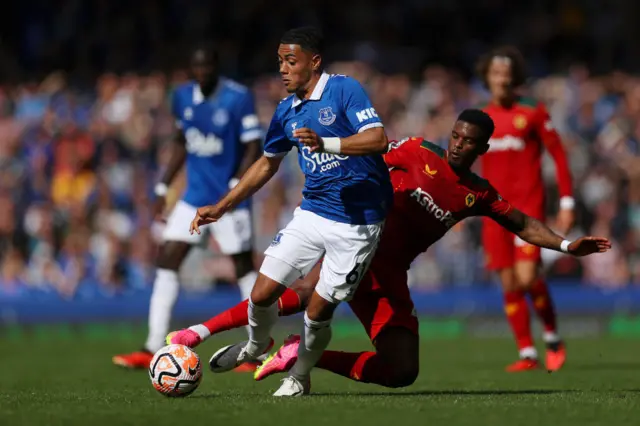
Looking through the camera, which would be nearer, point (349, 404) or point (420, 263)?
point (349, 404)

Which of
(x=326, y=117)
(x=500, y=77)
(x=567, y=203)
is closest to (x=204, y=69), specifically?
(x=500, y=77)

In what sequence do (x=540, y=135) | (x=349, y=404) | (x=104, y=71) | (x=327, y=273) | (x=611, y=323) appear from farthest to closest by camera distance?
1. (x=104, y=71)
2. (x=611, y=323)
3. (x=540, y=135)
4. (x=327, y=273)
5. (x=349, y=404)

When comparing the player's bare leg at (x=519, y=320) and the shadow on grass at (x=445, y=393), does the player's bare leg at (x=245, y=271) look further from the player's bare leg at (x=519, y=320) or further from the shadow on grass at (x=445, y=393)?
the shadow on grass at (x=445, y=393)

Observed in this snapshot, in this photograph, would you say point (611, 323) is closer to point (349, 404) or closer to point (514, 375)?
point (514, 375)

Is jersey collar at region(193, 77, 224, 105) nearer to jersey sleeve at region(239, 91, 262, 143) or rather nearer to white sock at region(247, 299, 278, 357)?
jersey sleeve at region(239, 91, 262, 143)

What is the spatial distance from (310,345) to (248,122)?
154 inches

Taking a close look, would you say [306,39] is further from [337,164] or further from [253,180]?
[253,180]

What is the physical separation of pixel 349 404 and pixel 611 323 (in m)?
11.3

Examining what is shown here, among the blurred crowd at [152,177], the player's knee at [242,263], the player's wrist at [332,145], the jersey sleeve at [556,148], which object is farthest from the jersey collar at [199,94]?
the blurred crowd at [152,177]

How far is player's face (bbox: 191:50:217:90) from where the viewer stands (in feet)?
38.2

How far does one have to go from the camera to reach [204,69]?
1165cm

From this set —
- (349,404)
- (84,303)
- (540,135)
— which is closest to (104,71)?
(84,303)

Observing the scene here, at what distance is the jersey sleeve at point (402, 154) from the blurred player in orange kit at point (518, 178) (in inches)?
126

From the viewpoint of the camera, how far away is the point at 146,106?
20.9 m
